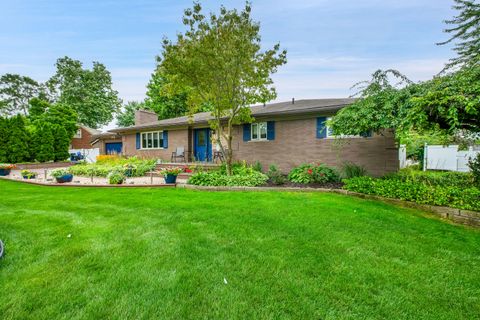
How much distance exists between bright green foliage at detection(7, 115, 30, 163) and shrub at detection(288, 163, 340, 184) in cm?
1962

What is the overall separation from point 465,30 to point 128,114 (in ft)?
122

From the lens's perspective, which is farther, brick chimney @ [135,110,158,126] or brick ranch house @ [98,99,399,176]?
brick chimney @ [135,110,158,126]

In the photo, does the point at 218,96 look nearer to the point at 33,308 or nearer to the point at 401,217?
the point at 401,217

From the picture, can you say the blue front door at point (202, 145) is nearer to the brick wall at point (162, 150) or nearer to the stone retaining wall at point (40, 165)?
the brick wall at point (162, 150)

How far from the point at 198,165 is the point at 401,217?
864 centimetres

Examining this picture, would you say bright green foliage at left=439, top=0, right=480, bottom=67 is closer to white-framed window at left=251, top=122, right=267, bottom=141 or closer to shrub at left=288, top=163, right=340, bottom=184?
shrub at left=288, top=163, right=340, bottom=184

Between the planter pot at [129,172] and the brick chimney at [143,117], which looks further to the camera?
the brick chimney at [143,117]

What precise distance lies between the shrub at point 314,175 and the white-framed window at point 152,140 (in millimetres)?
10026

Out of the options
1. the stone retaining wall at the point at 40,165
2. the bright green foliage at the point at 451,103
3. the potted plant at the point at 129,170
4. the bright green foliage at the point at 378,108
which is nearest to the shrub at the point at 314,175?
the bright green foliage at the point at 378,108

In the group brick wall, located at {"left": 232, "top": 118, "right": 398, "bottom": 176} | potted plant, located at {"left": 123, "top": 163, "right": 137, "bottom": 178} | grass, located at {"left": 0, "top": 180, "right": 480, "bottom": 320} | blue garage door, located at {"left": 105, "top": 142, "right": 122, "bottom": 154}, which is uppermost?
blue garage door, located at {"left": 105, "top": 142, "right": 122, "bottom": 154}

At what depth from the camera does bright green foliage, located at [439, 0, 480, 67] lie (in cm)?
1012

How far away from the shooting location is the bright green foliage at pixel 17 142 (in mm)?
16219

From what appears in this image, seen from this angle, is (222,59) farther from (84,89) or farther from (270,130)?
(84,89)

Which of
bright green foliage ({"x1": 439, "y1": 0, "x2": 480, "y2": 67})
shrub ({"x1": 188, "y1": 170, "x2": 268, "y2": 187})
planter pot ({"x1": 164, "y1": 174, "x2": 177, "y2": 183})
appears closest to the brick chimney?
planter pot ({"x1": 164, "y1": 174, "x2": 177, "y2": 183})
